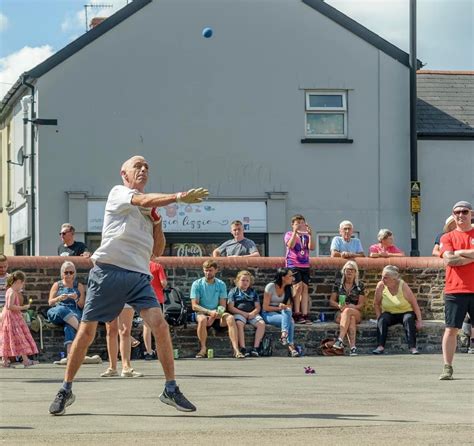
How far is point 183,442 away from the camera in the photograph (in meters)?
8.20

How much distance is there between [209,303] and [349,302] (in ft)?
7.77

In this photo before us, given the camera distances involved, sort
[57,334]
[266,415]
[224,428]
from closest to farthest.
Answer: [224,428] → [266,415] → [57,334]

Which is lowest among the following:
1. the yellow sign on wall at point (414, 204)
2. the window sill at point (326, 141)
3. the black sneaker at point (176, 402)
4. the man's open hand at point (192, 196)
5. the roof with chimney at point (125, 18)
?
the black sneaker at point (176, 402)

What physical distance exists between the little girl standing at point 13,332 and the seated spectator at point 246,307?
11.1 ft

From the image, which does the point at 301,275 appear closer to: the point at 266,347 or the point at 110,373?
the point at 266,347

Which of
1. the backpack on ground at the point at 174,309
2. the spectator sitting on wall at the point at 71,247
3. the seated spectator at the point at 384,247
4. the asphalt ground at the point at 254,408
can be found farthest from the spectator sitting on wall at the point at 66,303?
the seated spectator at the point at 384,247

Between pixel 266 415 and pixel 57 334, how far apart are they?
9.42 m

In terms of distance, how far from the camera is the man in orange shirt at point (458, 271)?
12914 millimetres

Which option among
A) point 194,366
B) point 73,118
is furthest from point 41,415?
point 73,118

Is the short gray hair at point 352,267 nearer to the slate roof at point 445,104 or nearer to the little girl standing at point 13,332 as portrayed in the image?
the little girl standing at point 13,332

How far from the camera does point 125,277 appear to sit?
394 inches

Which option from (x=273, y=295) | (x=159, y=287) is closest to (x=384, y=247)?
(x=273, y=295)

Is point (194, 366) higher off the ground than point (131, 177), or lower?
lower

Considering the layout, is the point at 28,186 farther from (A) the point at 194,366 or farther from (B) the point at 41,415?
(B) the point at 41,415
